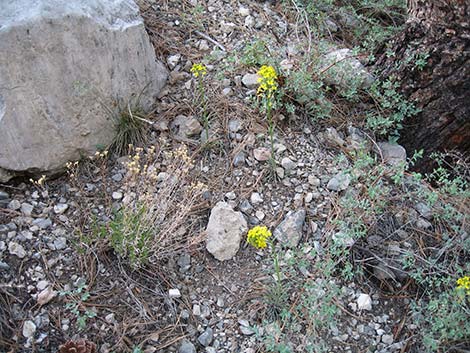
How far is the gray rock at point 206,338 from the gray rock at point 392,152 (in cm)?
138

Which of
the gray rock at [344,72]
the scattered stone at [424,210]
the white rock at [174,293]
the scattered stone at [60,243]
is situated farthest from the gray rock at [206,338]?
the gray rock at [344,72]

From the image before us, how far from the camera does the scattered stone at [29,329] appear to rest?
8.01 feet

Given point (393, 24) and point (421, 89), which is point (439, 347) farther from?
point (393, 24)

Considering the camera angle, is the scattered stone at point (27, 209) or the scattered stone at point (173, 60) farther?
the scattered stone at point (173, 60)

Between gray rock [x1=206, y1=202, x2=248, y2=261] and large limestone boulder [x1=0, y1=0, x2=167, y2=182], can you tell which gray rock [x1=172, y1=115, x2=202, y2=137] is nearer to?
large limestone boulder [x1=0, y1=0, x2=167, y2=182]

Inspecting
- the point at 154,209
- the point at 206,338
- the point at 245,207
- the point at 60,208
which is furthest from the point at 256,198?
the point at 60,208

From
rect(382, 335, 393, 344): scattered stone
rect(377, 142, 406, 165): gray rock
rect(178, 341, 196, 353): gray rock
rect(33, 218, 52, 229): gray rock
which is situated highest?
rect(377, 142, 406, 165): gray rock

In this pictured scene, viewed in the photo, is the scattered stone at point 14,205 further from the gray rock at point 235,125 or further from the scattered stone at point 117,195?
the gray rock at point 235,125

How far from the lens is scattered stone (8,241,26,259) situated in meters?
2.66

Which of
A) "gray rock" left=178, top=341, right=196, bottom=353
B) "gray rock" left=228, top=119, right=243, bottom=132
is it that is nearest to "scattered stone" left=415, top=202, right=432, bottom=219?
"gray rock" left=228, top=119, right=243, bottom=132

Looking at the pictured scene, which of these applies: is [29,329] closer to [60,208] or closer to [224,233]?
[60,208]

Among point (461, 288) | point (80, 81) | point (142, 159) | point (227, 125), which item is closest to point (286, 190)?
point (227, 125)

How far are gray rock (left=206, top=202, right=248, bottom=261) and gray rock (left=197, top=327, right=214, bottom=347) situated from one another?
37 cm

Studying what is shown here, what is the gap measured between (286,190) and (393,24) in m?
1.71
